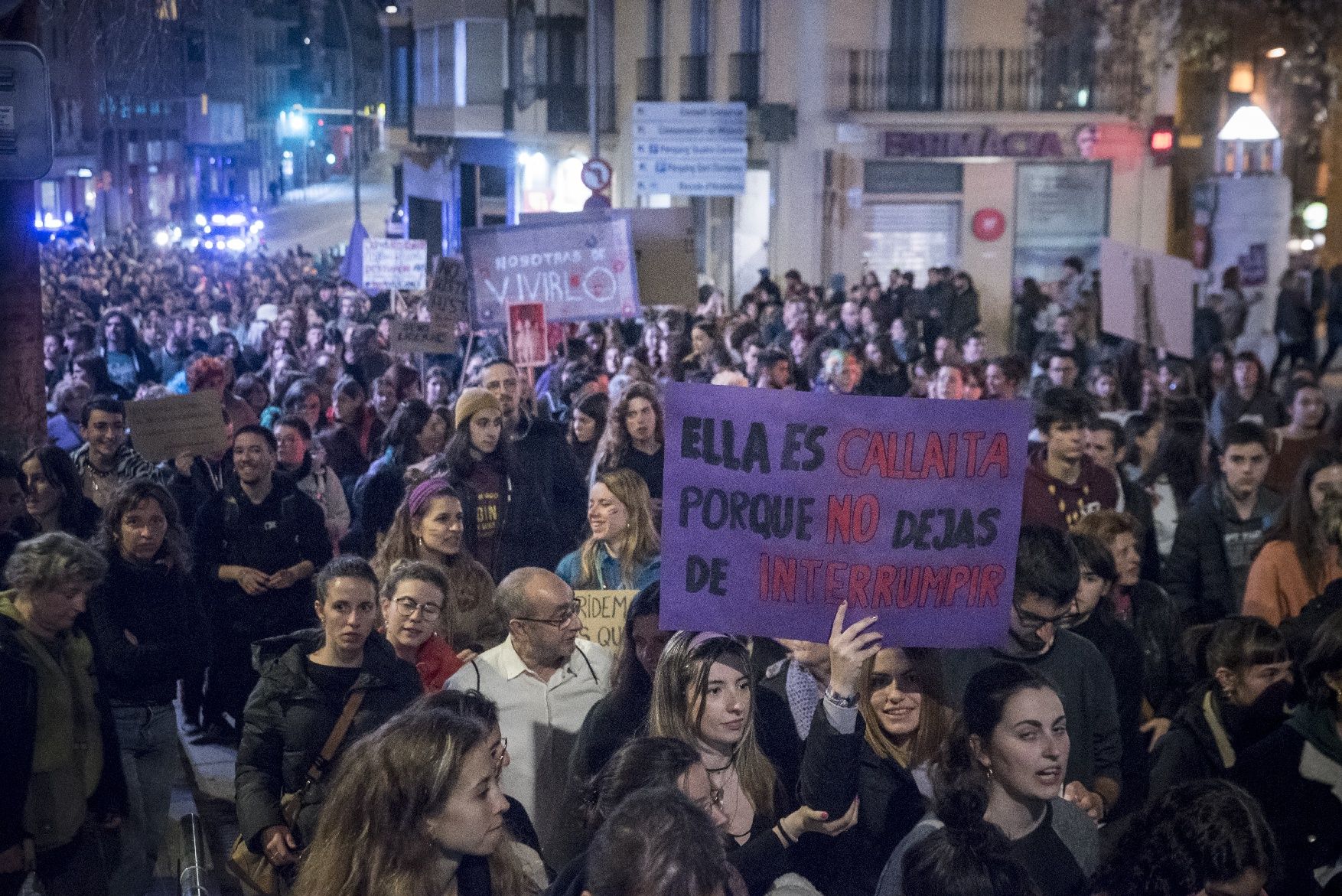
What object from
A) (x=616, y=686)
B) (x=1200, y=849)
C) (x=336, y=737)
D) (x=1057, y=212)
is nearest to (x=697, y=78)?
(x=1057, y=212)

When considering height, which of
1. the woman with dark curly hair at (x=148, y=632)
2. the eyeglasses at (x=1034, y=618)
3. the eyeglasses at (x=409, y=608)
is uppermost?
the eyeglasses at (x=1034, y=618)

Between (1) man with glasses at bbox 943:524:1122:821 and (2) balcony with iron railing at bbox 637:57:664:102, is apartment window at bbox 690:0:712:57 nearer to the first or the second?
(2) balcony with iron railing at bbox 637:57:664:102

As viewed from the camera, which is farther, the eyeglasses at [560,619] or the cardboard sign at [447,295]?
the cardboard sign at [447,295]

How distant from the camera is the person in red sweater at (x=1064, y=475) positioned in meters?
7.53

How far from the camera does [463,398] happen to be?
349 inches

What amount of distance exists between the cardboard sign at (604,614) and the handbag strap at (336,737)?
1309 millimetres

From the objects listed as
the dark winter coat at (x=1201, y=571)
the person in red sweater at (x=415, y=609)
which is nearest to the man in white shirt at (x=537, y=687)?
the person in red sweater at (x=415, y=609)

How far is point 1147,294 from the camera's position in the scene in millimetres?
12453

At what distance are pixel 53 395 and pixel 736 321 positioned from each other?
7843 millimetres

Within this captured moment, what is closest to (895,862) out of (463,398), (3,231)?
(463,398)

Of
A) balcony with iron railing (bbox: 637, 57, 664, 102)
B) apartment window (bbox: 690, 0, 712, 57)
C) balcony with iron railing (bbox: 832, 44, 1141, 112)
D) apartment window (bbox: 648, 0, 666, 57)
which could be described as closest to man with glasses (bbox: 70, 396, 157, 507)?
balcony with iron railing (bbox: 832, 44, 1141, 112)

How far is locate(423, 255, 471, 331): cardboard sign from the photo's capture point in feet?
45.8

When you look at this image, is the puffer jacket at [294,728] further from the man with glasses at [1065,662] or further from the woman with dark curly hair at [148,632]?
the man with glasses at [1065,662]

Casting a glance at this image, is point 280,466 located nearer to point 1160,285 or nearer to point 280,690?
point 280,690
